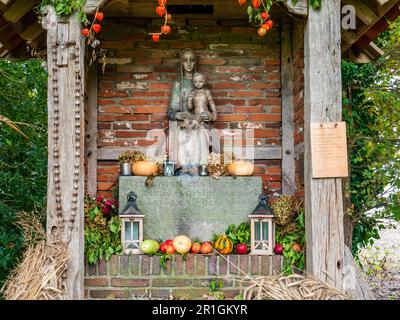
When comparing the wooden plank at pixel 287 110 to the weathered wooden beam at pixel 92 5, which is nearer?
the weathered wooden beam at pixel 92 5

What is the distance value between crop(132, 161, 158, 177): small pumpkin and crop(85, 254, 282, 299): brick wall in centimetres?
79

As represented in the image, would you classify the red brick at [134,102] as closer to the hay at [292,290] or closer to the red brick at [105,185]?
the red brick at [105,185]

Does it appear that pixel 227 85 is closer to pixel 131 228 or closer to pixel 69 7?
pixel 131 228

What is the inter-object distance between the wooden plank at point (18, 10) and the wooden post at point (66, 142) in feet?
1.77

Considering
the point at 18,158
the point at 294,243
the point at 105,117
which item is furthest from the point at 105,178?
the point at 294,243

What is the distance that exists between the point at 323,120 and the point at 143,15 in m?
2.33

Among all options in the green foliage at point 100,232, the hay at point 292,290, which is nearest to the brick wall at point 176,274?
the green foliage at point 100,232

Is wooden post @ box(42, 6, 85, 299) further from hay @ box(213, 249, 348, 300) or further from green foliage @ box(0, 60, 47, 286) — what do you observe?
green foliage @ box(0, 60, 47, 286)

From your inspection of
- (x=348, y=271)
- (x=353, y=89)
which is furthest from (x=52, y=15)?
(x=353, y=89)

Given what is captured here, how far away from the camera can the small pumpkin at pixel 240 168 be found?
4836mm

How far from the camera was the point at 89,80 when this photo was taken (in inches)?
210

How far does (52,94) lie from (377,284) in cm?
615

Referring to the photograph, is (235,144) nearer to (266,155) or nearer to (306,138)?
(266,155)

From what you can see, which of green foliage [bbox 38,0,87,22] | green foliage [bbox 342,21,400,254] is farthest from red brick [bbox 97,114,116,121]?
green foliage [bbox 342,21,400,254]
